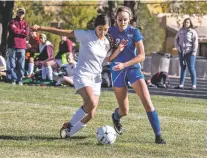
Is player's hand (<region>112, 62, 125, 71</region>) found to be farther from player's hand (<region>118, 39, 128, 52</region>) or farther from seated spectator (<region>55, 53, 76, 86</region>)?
seated spectator (<region>55, 53, 76, 86</region>)

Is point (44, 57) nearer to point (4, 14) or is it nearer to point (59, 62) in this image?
point (59, 62)

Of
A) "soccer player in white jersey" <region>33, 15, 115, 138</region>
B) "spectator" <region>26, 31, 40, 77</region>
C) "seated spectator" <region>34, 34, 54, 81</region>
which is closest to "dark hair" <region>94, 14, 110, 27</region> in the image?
"soccer player in white jersey" <region>33, 15, 115, 138</region>

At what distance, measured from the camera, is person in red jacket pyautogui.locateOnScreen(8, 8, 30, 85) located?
1770cm

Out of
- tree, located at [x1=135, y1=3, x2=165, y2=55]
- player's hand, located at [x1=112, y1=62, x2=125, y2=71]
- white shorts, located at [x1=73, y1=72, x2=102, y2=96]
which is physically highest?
player's hand, located at [x1=112, y1=62, x2=125, y2=71]

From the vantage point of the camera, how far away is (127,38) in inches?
364

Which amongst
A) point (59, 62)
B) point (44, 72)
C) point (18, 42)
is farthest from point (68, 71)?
point (18, 42)

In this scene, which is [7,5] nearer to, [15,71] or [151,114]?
[15,71]

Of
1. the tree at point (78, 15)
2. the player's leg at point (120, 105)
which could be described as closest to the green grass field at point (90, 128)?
the player's leg at point (120, 105)

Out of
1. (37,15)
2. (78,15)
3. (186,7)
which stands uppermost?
(186,7)

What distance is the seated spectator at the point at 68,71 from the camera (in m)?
19.0

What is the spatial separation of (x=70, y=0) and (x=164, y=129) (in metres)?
36.6

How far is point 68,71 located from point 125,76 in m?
10.2

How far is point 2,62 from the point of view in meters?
21.5

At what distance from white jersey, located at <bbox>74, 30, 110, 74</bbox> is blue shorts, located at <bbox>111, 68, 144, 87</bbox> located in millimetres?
354
